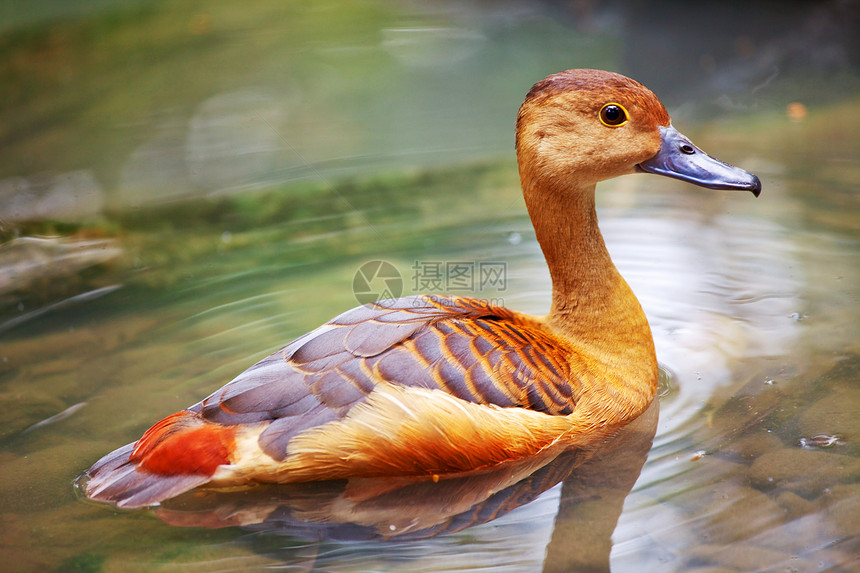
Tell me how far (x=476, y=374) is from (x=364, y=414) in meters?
0.47

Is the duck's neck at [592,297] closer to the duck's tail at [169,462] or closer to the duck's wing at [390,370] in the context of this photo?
the duck's wing at [390,370]


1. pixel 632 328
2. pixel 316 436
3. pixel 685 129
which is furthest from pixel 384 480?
pixel 685 129

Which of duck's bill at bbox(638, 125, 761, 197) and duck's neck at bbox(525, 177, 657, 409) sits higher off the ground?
duck's bill at bbox(638, 125, 761, 197)

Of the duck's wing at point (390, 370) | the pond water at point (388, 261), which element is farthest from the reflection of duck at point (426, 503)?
the duck's wing at point (390, 370)

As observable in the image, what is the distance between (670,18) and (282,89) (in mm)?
4337

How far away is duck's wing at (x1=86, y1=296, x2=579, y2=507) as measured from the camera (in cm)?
318

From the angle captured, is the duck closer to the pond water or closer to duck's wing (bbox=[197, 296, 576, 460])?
duck's wing (bbox=[197, 296, 576, 460])

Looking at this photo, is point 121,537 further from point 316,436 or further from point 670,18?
point 670,18
